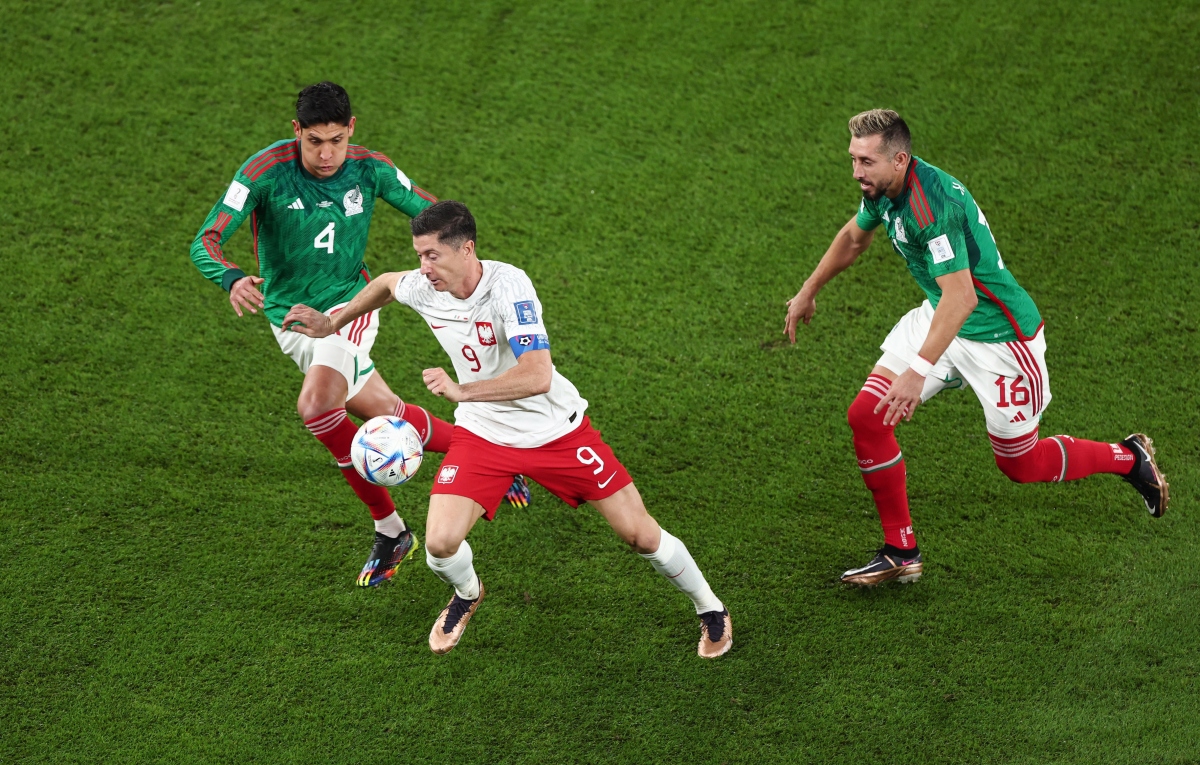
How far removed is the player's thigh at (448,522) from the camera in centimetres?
383

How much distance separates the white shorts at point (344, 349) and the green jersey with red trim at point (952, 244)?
2160 mm

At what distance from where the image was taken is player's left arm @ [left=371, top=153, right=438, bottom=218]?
15.2ft

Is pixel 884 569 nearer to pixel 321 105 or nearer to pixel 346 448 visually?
pixel 346 448

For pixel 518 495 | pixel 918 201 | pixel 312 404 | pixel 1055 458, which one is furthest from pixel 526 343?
pixel 1055 458

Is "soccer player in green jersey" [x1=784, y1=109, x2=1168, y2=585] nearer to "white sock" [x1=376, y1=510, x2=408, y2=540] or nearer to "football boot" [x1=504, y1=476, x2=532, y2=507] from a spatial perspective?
"football boot" [x1=504, y1=476, x2=532, y2=507]

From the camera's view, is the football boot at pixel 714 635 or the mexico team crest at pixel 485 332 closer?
the mexico team crest at pixel 485 332

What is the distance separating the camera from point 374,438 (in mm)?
3928

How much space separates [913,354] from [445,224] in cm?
194

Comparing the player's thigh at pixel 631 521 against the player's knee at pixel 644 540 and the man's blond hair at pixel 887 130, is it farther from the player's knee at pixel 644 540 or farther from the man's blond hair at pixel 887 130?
the man's blond hair at pixel 887 130

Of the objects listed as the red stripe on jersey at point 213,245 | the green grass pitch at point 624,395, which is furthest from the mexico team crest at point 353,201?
the green grass pitch at point 624,395

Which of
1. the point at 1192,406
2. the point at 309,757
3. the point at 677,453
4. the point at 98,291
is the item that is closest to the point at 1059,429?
the point at 1192,406

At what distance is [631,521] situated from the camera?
3904 mm

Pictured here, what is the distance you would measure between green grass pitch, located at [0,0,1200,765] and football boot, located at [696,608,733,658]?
0.09m

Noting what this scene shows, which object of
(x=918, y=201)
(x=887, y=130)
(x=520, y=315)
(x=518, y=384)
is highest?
(x=887, y=130)
